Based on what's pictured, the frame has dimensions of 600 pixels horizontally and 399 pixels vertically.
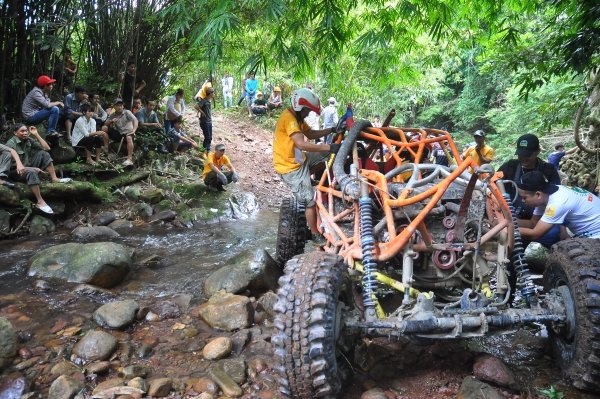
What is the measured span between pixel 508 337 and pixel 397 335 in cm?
174

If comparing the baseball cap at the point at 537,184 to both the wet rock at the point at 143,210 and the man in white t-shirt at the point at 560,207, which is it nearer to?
the man in white t-shirt at the point at 560,207

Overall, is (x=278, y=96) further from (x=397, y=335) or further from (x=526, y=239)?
(x=397, y=335)

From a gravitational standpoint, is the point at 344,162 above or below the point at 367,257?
above

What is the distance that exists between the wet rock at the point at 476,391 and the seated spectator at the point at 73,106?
8.33 meters

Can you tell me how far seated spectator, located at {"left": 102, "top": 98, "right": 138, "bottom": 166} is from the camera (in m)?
9.23

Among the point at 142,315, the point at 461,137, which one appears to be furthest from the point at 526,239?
the point at 461,137

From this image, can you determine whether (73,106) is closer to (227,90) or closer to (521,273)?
(521,273)

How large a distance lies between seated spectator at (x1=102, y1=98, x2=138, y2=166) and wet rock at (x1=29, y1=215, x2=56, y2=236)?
2.46 m

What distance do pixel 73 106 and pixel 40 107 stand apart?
3.08ft

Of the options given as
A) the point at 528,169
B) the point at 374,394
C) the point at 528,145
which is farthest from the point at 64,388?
the point at 528,169

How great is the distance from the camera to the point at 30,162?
23.5 feet

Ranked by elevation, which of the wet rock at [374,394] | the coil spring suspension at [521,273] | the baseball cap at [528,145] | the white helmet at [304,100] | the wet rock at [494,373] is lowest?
the wet rock at [374,394]

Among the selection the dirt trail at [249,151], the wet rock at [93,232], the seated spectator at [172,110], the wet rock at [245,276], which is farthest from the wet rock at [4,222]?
the dirt trail at [249,151]

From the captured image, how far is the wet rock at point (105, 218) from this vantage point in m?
7.44
